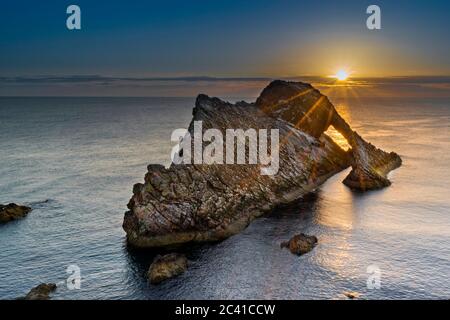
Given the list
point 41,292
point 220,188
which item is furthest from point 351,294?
point 41,292

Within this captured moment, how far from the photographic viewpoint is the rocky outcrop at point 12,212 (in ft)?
258

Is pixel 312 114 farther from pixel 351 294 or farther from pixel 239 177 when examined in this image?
pixel 351 294

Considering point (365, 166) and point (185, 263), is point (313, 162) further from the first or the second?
point (185, 263)

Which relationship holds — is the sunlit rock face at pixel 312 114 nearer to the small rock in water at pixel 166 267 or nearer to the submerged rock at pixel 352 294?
the submerged rock at pixel 352 294

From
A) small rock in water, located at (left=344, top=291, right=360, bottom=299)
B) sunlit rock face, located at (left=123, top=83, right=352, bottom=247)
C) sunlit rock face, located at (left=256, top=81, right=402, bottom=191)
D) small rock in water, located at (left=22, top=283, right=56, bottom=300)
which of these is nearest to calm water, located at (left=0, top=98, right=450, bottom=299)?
small rock in water, located at (left=344, top=291, right=360, bottom=299)

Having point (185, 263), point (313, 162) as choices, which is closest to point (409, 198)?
point (313, 162)

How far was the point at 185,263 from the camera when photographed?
59125 mm

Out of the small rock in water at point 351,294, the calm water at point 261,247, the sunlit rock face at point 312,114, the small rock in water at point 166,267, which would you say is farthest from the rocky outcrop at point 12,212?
the small rock in water at point 351,294

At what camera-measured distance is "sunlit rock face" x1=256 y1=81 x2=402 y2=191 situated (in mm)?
108500

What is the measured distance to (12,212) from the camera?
80500mm

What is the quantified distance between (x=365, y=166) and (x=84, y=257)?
212 feet

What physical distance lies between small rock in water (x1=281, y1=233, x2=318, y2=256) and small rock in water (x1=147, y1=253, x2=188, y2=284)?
1508cm

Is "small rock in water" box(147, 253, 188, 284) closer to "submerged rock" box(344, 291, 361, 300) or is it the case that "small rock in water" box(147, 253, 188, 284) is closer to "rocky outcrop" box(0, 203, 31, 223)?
"submerged rock" box(344, 291, 361, 300)

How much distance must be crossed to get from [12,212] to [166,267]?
38.6 metres
